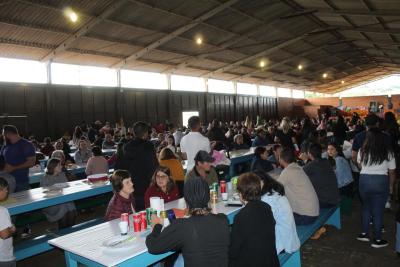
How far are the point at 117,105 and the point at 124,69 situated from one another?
74.3 inches

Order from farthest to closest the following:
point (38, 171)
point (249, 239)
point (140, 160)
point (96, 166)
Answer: point (38, 171)
point (96, 166)
point (140, 160)
point (249, 239)

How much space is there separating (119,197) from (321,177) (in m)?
2.58

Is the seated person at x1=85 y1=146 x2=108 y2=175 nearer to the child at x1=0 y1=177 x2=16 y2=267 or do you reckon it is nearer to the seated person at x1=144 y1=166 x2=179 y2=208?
the seated person at x1=144 y1=166 x2=179 y2=208

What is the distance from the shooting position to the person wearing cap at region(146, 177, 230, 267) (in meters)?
2.15

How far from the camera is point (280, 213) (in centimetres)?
290

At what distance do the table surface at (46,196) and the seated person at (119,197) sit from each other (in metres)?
1.11

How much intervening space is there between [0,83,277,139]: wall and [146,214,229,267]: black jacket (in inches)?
513

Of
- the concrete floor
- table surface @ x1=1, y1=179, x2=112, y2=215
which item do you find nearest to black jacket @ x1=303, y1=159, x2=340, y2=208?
the concrete floor

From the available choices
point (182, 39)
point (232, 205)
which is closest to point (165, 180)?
point (232, 205)

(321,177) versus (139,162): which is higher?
(139,162)

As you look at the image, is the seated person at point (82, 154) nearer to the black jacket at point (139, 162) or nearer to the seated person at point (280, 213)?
the black jacket at point (139, 162)

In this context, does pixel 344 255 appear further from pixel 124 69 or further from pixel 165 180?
pixel 124 69

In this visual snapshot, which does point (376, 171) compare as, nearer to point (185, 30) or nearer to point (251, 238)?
point (251, 238)

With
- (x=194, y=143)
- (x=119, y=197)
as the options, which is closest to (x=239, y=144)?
(x=194, y=143)
